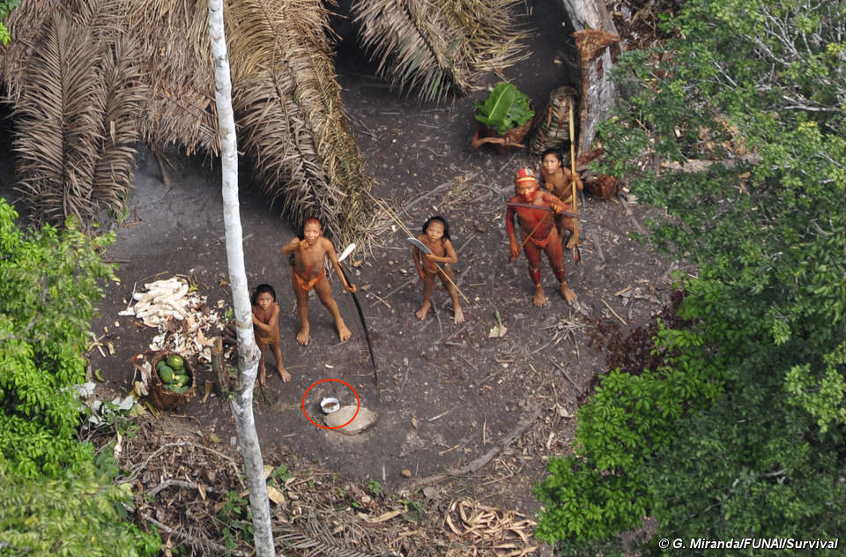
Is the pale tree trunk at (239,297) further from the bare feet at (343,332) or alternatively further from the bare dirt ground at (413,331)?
the bare feet at (343,332)

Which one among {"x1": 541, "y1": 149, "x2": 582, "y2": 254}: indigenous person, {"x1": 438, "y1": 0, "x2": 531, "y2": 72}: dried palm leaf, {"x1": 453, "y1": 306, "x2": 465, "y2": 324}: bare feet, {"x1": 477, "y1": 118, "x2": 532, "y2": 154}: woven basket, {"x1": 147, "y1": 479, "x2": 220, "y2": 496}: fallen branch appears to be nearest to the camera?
{"x1": 147, "y1": 479, "x2": 220, "y2": 496}: fallen branch

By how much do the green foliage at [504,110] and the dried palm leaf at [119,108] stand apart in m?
3.83

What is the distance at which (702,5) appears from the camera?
20.4ft

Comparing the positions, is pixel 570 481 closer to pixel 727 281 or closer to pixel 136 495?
pixel 727 281

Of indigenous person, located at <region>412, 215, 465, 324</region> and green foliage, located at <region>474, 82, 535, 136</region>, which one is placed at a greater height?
green foliage, located at <region>474, 82, 535, 136</region>

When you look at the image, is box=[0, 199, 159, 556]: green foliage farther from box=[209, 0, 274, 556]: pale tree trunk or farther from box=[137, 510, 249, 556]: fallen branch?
box=[137, 510, 249, 556]: fallen branch

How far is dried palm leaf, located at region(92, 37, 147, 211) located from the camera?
9.86 meters

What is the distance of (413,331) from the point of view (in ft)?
31.9

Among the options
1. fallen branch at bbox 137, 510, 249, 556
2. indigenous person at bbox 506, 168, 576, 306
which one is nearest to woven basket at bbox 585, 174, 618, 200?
indigenous person at bbox 506, 168, 576, 306

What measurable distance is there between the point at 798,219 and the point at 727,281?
73 cm

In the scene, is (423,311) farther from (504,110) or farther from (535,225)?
(504,110)

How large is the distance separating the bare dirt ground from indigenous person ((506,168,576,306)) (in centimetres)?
55

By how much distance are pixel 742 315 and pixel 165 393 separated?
212 inches

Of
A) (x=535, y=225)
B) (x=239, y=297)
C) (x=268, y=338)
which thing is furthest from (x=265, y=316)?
(x=535, y=225)
